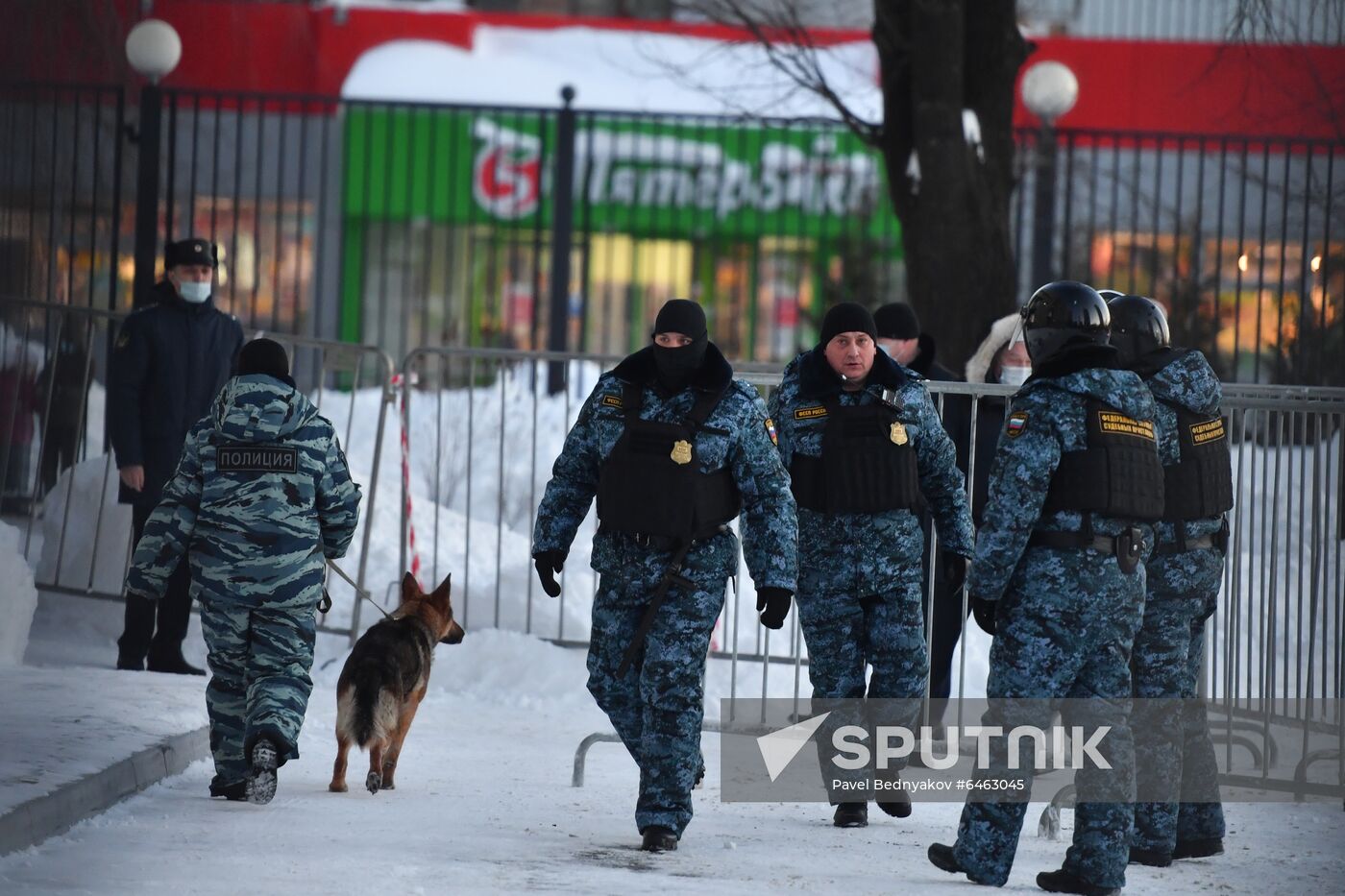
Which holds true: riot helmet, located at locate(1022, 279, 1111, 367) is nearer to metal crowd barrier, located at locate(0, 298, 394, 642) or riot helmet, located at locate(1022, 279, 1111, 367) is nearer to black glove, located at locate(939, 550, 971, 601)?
black glove, located at locate(939, 550, 971, 601)

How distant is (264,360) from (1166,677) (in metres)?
3.43

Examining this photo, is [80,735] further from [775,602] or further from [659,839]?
[775,602]

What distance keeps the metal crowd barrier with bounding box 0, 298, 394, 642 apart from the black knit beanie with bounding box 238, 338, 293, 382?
2904 millimetres

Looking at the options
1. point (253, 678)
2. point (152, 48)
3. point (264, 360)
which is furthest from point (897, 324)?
point (152, 48)

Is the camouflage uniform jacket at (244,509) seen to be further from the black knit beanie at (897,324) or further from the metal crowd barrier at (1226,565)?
the black knit beanie at (897,324)

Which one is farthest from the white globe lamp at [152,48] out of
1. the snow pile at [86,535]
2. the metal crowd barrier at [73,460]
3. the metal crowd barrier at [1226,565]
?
the snow pile at [86,535]

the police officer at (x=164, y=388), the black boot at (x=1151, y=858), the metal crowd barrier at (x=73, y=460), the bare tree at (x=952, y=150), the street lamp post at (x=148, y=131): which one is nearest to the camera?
the black boot at (x=1151, y=858)

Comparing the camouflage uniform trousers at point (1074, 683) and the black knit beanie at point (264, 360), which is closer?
the camouflage uniform trousers at point (1074, 683)

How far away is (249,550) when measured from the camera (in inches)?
254

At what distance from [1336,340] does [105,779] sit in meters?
10.7

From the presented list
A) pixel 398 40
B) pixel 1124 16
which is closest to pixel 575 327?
pixel 398 40

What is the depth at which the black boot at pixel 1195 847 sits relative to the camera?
6.31 metres

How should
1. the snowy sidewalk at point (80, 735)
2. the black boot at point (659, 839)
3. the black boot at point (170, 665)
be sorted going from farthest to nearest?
the black boot at point (170, 665), the black boot at point (659, 839), the snowy sidewalk at point (80, 735)

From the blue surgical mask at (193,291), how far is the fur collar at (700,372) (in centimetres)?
334
